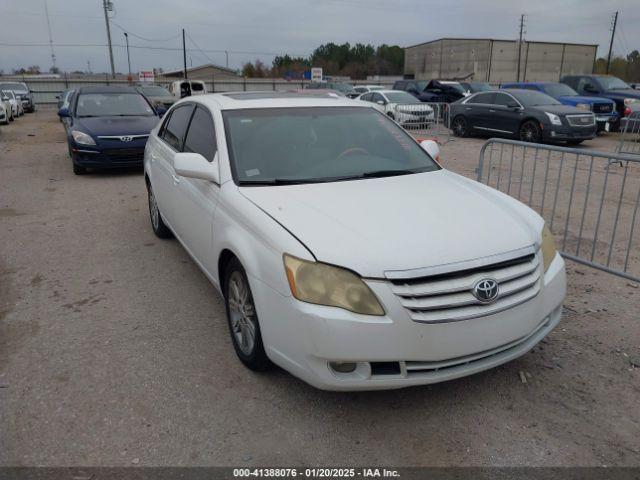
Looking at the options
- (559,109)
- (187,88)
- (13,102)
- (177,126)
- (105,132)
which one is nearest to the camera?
(177,126)

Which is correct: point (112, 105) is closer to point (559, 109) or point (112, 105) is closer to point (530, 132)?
point (530, 132)

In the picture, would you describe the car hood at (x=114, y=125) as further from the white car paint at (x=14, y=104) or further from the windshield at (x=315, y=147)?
the white car paint at (x=14, y=104)

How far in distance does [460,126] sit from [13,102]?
2095 centimetres

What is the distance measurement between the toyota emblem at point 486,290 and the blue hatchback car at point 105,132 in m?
8.56

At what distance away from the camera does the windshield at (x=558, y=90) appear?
1817cm

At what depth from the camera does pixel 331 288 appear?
2576mm

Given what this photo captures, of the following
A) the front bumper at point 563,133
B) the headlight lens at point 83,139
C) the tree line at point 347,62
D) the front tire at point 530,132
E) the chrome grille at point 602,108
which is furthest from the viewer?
the tree line at point 347,62

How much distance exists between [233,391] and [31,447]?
107 centimetres

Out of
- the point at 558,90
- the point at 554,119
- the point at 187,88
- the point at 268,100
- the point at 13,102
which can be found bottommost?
the point at 13,102

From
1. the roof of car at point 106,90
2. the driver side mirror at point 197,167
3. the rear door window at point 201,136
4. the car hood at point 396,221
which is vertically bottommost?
the car hood at point 396,221

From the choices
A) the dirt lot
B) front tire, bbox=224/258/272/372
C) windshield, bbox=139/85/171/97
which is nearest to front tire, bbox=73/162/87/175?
the dirt lot

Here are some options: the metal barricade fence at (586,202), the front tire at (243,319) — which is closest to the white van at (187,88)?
the metal barricade fence at (586,202)

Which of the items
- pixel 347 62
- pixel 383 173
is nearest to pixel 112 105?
pixel 383 173

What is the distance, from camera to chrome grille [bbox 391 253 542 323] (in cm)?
255
